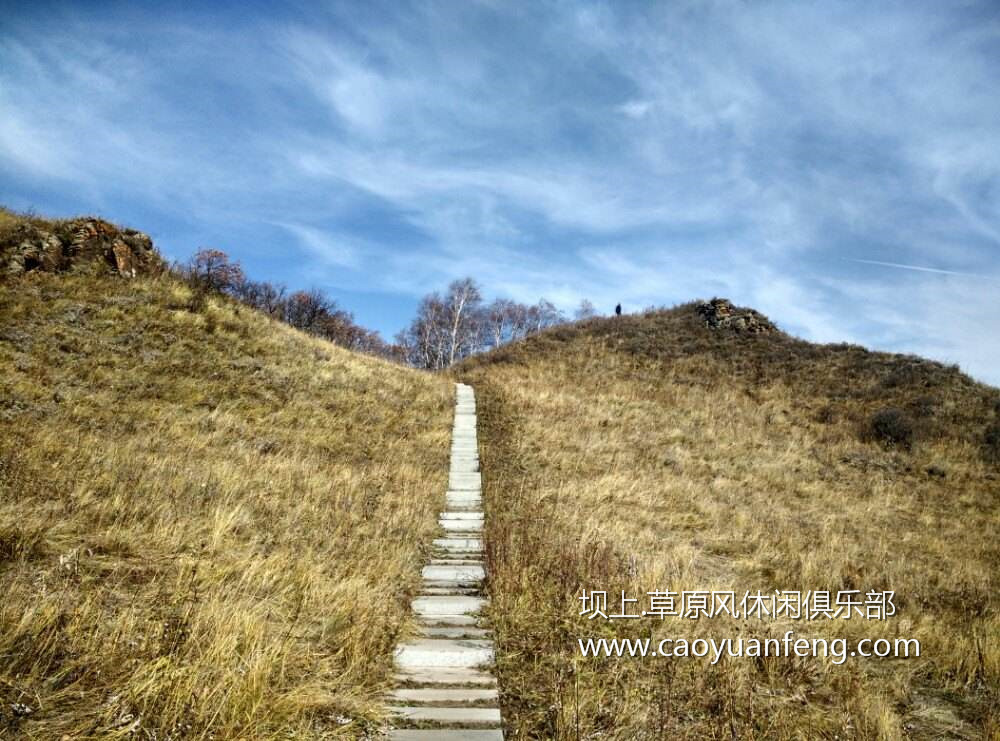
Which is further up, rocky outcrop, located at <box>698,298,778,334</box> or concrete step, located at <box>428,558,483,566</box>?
rocky outcrop, located at <box>698,298,778,334</box>

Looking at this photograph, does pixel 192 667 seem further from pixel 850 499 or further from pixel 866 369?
pixel 866 369

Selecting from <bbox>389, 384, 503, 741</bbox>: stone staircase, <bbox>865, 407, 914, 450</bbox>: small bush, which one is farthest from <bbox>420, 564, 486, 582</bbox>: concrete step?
<bbox>865, 407, 914, 450</bbox>: small bush

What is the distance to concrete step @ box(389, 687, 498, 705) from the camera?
3.82m

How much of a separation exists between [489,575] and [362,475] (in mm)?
4233

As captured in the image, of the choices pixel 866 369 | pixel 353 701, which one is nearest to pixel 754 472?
pixel 353 701

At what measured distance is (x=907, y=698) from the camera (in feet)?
16.1

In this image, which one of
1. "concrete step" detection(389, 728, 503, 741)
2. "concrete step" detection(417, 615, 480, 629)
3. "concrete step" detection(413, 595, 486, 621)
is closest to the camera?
"concrete step" detection(389, 728, 503, 741)

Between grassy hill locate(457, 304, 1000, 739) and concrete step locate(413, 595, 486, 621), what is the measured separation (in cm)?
24

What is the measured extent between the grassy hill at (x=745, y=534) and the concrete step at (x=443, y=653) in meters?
0.24

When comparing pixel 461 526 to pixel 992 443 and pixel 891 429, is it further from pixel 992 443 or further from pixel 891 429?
pixel 992 443

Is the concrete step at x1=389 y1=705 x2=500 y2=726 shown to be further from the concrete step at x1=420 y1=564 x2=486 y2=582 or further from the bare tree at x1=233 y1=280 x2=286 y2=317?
the bare tree at x1=233 y1=280 x2=286 y2=317

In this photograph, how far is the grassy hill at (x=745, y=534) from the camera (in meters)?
4.16

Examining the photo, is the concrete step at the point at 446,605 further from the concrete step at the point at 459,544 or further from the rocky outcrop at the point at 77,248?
the rocky outcrop at the point at 77,248

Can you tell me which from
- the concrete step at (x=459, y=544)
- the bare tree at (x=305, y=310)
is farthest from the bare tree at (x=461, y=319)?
the concrete step at (x=459, y=544)
